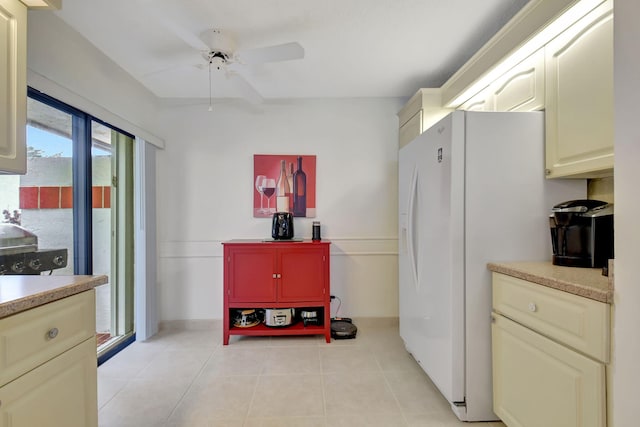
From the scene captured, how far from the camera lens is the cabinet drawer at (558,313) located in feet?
3.04

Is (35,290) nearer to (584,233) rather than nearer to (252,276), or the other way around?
(252,276)

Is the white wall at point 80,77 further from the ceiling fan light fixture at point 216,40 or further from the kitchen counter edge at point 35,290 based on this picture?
the kitchen counter edge at point 35,290

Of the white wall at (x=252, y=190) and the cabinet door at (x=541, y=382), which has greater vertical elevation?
the white wall at (x=252, y=190)

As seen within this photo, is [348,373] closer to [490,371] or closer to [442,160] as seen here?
[490,371]

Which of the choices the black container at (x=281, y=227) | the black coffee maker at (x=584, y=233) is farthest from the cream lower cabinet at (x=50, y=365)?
the black coffee maker at (x=584, y=233)

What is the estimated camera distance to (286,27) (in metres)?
1.76

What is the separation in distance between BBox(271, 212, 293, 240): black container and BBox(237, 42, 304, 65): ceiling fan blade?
1.31 m

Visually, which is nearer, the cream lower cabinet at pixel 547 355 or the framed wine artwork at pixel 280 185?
the cream lower cabinet at pixel 547 355

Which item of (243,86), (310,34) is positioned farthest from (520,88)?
(243,86)

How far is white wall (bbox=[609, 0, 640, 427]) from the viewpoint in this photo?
2.27ft

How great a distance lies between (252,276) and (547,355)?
6.50ft

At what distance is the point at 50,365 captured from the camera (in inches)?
36.1

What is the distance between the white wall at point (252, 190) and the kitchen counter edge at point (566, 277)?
148cm

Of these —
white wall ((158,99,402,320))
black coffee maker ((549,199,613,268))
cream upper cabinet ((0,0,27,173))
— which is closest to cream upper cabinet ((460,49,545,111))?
black coffee maker ((549,199,613,268))
